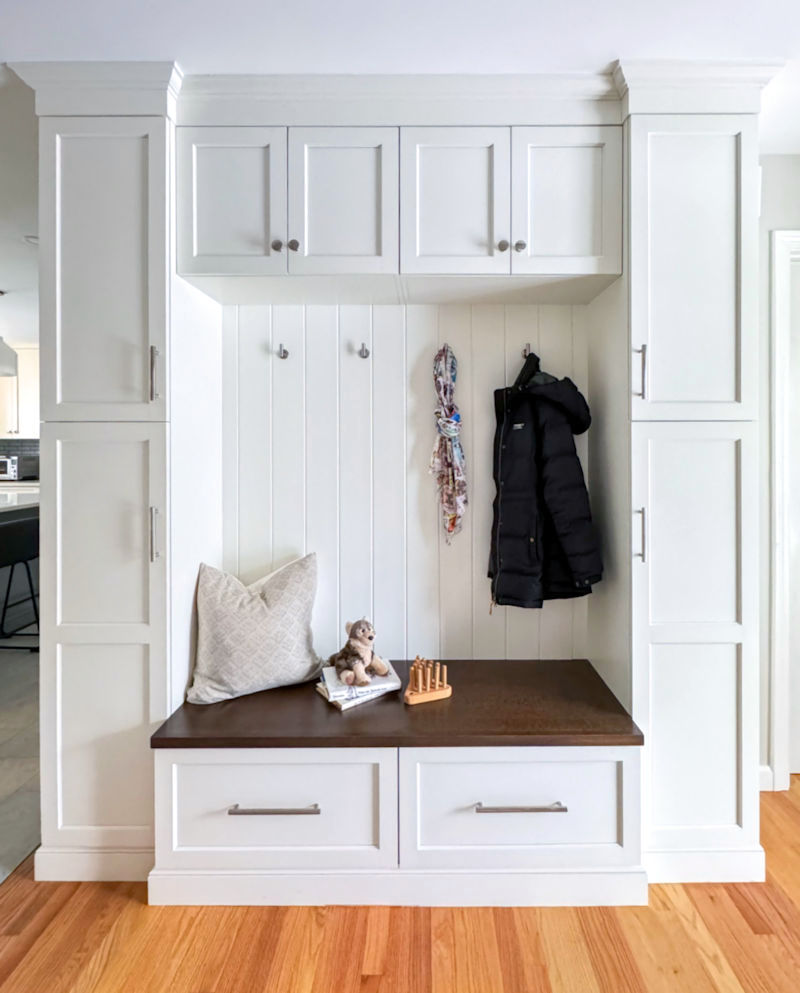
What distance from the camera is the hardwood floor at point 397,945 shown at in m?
1.58

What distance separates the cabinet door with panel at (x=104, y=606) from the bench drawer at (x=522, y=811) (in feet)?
2.72

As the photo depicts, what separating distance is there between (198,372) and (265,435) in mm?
338

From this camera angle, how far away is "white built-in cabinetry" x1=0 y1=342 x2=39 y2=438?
6543mm

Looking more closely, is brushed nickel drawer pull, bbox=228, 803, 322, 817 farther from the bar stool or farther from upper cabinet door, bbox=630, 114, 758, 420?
the bar stool

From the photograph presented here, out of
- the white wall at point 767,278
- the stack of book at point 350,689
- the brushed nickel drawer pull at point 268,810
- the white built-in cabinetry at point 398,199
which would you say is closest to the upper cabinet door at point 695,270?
the white built-in cabinetry at point 398,199

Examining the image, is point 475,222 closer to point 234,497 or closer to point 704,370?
point 704,370

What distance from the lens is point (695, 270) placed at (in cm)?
191

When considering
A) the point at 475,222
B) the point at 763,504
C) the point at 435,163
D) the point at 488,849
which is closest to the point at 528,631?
the point at 488,849

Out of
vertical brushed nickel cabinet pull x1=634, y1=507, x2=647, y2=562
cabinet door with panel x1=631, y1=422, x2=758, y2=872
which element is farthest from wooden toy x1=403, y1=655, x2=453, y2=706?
vertical brushed nickel cabinet pull x1=634, y1=507, x2=647, y2=562

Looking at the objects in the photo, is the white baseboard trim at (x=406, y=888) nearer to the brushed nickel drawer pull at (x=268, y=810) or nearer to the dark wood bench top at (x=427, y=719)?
the brushed nickel drawer pull at (x=268, y=810)

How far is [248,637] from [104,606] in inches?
17.2

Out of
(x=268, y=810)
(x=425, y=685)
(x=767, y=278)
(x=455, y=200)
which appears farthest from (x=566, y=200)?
(x=268, y=810)

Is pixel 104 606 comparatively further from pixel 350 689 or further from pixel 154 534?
pixel 350 689

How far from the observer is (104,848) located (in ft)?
6.37
